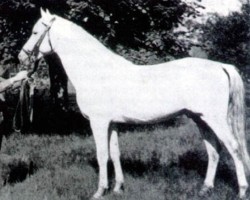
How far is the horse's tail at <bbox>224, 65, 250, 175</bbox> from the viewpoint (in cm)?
611

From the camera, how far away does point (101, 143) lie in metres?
6.30

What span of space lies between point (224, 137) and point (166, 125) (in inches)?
331

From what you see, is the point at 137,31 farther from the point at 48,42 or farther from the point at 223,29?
the point at 223,29

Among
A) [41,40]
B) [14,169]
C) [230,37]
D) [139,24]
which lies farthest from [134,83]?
[230,37]

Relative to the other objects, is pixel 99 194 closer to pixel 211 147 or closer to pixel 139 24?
pixel 211 147

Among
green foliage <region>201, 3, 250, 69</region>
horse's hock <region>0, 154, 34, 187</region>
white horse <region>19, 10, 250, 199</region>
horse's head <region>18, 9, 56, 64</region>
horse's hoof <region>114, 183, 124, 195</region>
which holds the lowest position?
green foliage <region>201, 3, 250, 69</region>

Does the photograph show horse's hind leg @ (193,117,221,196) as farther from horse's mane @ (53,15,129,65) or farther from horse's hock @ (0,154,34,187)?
horse's hock @ (0,154,34,187)

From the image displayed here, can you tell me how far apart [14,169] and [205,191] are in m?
3.78

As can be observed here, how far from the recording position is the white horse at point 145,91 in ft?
19.7

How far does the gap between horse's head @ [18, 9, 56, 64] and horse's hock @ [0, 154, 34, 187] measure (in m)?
2.00

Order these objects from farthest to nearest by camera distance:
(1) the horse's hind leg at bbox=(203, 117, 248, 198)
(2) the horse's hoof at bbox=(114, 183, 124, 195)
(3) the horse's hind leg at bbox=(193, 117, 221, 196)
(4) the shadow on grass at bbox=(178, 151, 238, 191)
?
(4) the shadow on grass at bbox=(178, 151, 238, 191) < (3) the horse's hind leg at bbox=(193, 117, 221, 196) < (2) the horse's hoof at bbox=(114, 183, 124, 195) < (1) the horse's hind leg at bbox=(203, 117, 248, 198)

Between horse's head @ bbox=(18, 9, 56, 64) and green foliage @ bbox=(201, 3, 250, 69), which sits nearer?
horse's head @ bbox=(18, 9, 56, 64)

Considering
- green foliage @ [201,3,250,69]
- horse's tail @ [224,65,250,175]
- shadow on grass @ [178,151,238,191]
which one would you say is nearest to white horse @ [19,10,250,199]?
horse's tail @ [224,65,250,175]

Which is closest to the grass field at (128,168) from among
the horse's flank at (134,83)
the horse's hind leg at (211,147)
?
the horse's hind leg at (211,147)
